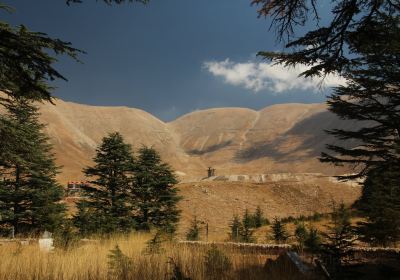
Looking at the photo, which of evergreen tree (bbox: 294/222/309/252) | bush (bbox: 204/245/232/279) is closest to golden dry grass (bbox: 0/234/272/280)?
bush (bbox: 204/245/232/279)

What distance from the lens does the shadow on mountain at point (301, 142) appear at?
107688 mm

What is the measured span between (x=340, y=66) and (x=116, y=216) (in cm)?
1922

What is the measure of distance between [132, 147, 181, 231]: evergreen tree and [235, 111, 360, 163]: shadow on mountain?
82338mm

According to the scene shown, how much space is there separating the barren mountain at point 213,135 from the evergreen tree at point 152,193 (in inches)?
2276

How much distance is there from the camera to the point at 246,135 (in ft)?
445

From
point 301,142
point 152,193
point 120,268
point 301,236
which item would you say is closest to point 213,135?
point 301,142

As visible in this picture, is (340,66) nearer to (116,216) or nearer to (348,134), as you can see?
(348,134)

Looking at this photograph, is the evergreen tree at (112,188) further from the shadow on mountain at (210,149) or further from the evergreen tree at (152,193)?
the shadow on mountain at (210,149)

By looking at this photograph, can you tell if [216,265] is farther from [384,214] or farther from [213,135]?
[213,135]

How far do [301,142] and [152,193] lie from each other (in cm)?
9643

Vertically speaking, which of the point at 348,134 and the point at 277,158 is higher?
the point at 277,158

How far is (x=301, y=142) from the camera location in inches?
4579

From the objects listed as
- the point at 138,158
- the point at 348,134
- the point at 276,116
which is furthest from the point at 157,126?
the point at 348,134

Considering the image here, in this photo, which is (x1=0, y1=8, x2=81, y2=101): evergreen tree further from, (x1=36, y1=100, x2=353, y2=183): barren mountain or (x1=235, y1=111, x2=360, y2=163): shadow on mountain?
(x1=235, y1=111, x2=360, y2=163): shadow on mountain
